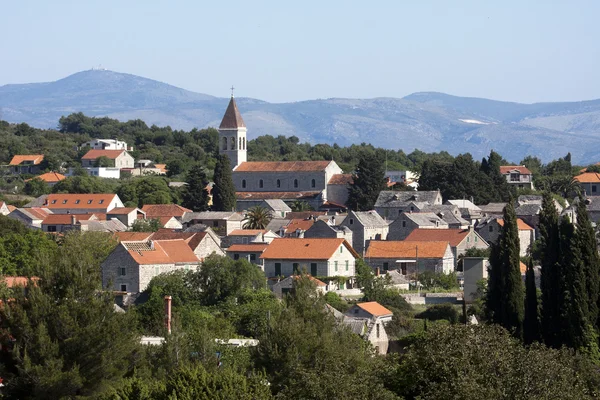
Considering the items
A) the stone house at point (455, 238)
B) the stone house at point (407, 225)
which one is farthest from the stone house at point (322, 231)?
the stone house at point (407, 225)

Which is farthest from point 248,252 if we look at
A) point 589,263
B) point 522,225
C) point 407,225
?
point 589,263

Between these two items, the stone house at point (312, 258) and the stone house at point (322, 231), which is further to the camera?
the stone house at point (322, 231)

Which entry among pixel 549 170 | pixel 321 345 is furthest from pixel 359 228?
pixel 549 170

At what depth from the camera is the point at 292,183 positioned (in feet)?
352

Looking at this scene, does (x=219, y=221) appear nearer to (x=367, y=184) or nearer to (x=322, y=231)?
(x=322, y=231)

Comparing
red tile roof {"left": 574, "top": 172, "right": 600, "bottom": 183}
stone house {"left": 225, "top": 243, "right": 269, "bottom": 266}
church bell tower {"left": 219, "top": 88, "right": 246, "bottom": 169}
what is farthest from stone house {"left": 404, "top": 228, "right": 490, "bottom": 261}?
red tile roof {"left": 574, "top": 172, "right": 600, "bottom": 183}

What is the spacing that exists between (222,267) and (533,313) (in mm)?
14064

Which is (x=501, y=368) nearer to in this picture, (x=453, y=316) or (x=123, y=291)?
(x=453, y=316)

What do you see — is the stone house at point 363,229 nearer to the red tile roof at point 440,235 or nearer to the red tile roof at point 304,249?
the red tile roof at point 440,235

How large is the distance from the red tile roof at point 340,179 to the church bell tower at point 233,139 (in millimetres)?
11252

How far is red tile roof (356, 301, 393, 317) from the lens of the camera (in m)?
50.6

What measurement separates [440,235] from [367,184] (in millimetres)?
23926

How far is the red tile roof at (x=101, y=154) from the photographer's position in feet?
437

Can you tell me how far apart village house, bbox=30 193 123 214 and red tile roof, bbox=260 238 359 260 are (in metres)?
30.2
